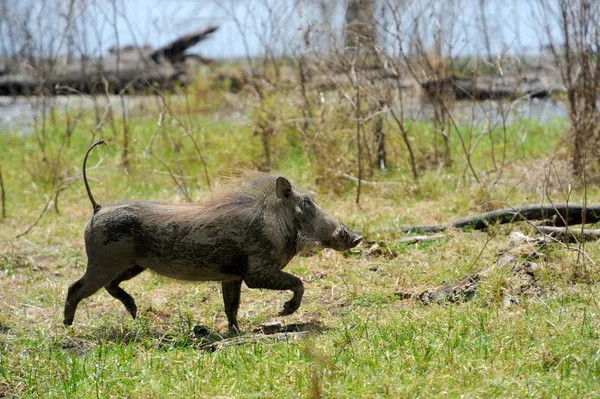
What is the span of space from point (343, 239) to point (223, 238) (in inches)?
26.5

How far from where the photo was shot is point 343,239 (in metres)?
4.50

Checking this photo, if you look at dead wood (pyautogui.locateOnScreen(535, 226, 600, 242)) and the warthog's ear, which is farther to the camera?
dead wood (pyautogui.locateOnScreen(535, 226, 600, 242))

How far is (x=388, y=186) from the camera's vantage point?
7.70 m

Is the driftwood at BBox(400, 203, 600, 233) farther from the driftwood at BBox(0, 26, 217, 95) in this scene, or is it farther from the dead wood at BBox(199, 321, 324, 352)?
the driftwood at BBox(0, 26, 217, 95)

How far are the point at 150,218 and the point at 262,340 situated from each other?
3.09ft

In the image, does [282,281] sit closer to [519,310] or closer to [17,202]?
[519,310]

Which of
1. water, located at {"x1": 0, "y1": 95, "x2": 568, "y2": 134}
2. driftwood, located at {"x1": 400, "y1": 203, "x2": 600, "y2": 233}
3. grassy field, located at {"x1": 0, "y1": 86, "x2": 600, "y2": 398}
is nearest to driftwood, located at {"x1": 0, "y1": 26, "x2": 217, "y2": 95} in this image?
water, located at {"x1": 0, "y1": 95, "x2": 568, "y2": 134}

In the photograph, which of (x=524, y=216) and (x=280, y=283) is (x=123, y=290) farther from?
(x=524, y=216)

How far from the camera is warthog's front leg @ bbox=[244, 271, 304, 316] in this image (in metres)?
4.26

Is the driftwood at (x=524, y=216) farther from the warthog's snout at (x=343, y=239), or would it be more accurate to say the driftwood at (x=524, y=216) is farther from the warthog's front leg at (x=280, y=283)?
the warthog's front leg at (x=280, y=283)

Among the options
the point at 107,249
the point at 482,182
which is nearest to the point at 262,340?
the point at 107,249

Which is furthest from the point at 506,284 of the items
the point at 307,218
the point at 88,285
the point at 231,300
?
the point at 88,285

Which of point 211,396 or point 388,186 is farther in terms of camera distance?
point 388,186

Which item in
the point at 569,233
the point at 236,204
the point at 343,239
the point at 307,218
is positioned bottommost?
the point at 569,233
